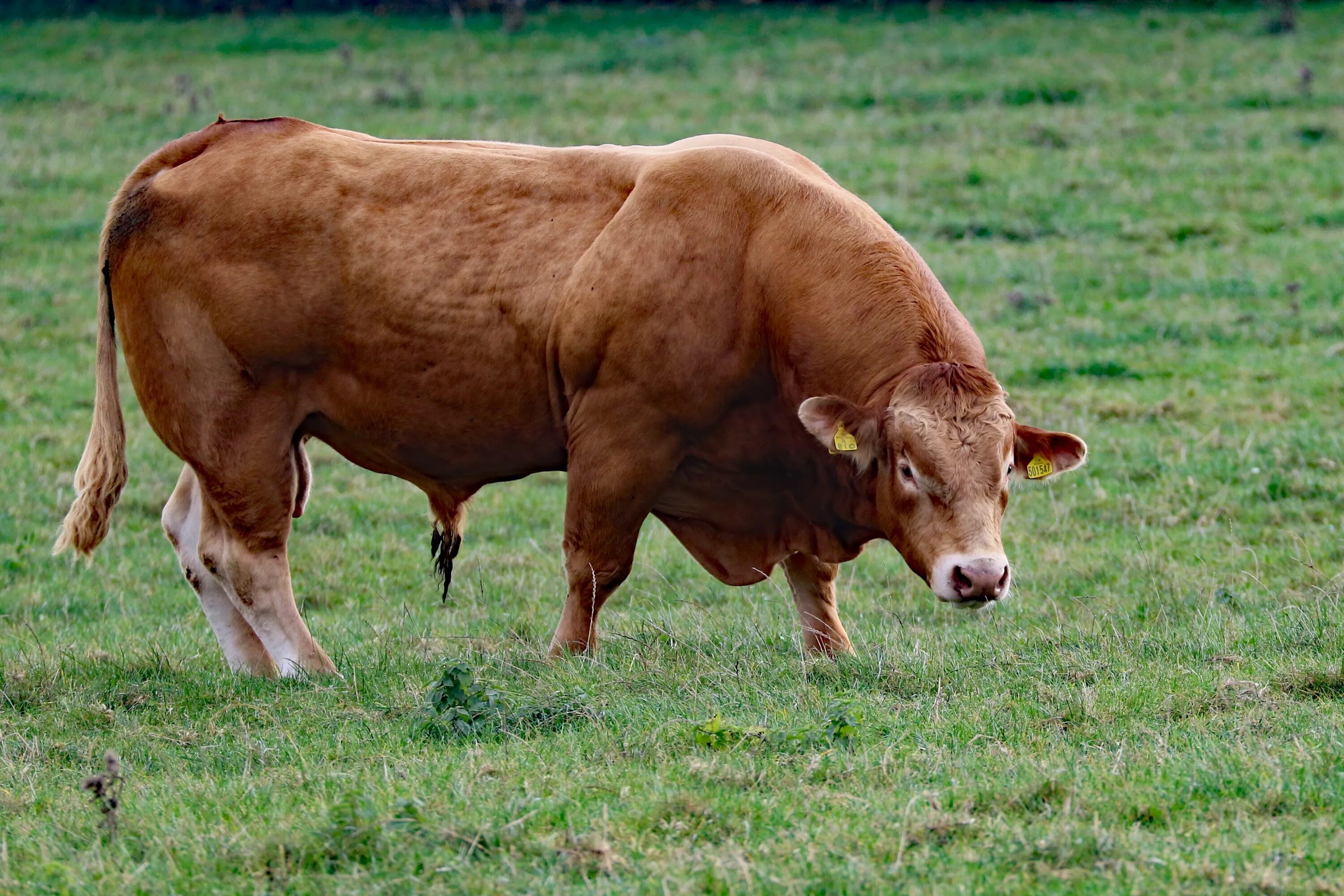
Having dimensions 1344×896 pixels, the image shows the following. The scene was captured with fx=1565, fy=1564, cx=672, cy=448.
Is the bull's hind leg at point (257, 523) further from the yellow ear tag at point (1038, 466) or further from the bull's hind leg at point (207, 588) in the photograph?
the yellow ear tag at point (1038, 466)

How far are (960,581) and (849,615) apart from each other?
2244mm

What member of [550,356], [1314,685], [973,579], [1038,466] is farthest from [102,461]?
[1314,685]

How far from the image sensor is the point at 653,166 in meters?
6.45

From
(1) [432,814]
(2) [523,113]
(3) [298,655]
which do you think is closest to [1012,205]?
(2) [523,113]

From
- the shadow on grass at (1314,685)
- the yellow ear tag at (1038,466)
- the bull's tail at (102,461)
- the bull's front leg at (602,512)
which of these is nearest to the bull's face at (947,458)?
the yellow ear tag at (1038,466)

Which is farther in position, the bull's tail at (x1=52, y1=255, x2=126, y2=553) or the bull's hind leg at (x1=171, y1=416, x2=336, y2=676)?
the bull's tail at (x1=52, y1=255, x2=126, y2=553)

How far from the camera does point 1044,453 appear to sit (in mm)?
5980

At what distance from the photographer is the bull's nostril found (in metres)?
5.52

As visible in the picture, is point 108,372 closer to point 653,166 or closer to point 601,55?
point 653,166

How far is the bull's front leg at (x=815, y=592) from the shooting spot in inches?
267

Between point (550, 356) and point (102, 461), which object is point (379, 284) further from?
point (102, 461)

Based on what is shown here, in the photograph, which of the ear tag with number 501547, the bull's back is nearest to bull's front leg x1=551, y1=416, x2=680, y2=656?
the bull's back

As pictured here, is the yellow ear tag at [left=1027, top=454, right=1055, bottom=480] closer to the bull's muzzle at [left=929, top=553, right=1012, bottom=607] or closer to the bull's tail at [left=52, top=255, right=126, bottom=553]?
the bull's muzzle at [left=929, top=553, right=1012, bottom=607]

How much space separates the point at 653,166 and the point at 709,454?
1.21 meters
